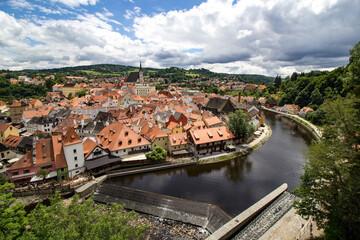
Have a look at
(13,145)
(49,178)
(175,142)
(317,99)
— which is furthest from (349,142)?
(317,99)

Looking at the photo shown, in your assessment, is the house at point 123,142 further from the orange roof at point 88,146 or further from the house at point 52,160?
the house at point 52,160

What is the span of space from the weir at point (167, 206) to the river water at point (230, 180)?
1.36 metres

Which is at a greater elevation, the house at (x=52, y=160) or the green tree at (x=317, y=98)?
the green tree at (x=317, y=98)

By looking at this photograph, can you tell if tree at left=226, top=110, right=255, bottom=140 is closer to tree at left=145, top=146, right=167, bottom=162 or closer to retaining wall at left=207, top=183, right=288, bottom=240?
tree at left=145, top=146, right=167, bottom=162

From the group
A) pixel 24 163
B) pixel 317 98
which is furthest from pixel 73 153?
pixel 317 98

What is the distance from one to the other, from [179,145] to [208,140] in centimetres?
503

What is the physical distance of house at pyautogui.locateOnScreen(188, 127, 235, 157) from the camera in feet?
96.2

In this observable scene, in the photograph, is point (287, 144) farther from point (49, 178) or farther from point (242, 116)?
point (49, 178)

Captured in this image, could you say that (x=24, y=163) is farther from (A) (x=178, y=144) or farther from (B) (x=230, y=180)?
(B) (x=230, y=180)

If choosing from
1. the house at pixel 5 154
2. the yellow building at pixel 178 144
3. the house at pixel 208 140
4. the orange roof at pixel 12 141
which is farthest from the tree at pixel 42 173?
the house at pixel 208 140

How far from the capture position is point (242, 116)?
107 feet

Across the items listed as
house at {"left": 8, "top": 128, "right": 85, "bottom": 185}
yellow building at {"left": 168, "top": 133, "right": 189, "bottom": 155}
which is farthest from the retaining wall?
house at {"left": 8, "top": 128, "right": 85, "bottom": 185}

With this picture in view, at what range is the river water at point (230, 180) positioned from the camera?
67.9 feet

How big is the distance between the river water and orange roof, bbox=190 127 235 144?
4082 millimetres
